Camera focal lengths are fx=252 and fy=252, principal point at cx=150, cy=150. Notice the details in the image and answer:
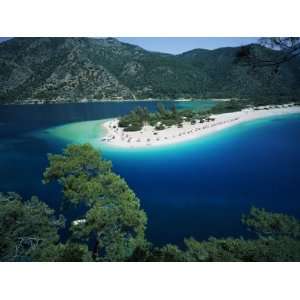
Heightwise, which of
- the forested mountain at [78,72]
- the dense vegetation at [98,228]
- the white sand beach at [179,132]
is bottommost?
the dense vegetation at [98,228]

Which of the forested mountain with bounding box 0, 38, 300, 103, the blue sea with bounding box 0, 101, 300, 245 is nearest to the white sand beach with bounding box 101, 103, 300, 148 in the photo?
the blue sea with bounding box 0, 101, 300, 245

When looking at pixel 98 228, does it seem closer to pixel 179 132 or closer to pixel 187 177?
pixel 187 177

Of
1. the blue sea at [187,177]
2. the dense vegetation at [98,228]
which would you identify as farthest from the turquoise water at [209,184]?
the dense vegetation at [98,228]

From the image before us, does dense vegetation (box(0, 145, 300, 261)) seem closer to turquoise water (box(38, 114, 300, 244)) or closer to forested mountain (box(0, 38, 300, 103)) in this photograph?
turquoise water (box(38, 114, 300, 244))

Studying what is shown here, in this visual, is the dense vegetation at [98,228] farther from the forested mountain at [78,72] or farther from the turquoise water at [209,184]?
the forested mountain at [78,72]

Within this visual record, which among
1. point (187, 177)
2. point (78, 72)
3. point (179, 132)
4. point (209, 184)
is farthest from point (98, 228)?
point (78, 72)
